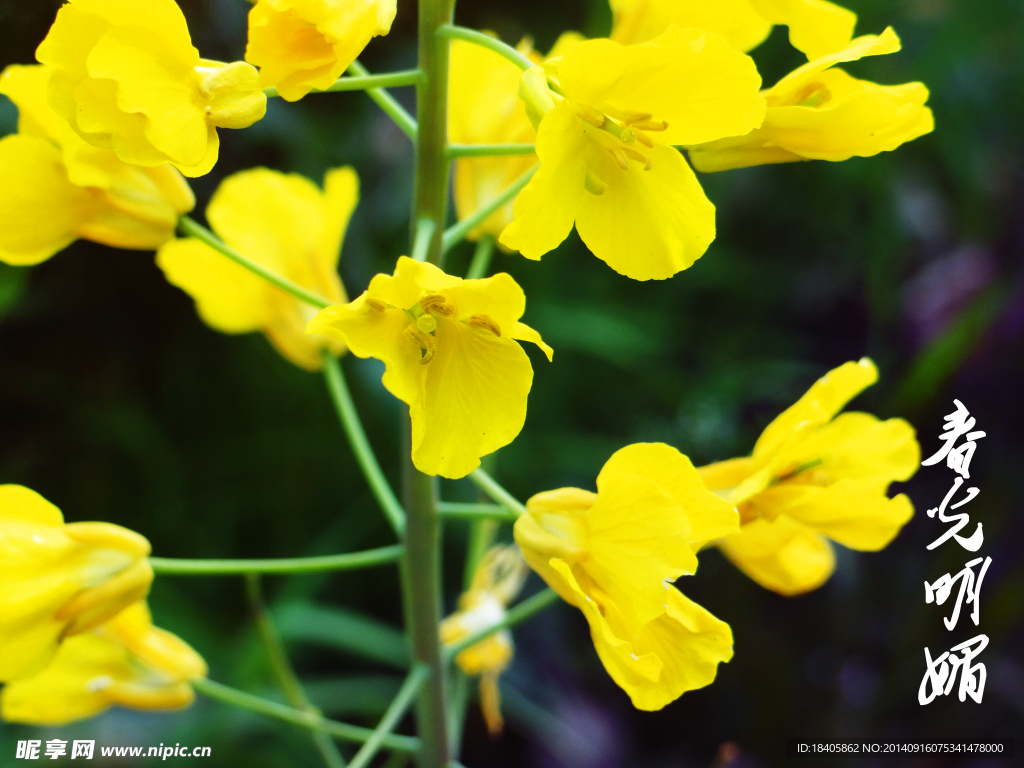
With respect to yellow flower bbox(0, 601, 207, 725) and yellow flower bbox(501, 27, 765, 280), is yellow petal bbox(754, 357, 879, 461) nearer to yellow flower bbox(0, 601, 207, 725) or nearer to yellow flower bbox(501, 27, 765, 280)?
yellow flower bbox(501, 27, 765, 280)

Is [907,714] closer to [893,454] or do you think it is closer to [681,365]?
[681,365]

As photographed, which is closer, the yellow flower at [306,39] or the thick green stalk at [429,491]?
the yellow flower at [306,39]

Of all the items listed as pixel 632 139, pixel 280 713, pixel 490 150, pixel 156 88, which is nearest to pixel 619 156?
pixel 632 139

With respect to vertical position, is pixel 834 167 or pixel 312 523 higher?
pixel 834 167

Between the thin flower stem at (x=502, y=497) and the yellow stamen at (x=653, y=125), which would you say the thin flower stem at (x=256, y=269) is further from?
the yellow stamen at (x=653, y=125)

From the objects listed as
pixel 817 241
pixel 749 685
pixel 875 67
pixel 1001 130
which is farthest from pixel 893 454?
pixel 1001 130

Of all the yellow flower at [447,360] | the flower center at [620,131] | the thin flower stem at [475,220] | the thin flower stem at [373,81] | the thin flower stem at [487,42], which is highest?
the thin flower stem at [487,42]

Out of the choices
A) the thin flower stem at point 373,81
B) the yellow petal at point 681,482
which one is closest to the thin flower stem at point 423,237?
the thin flower stem at point 373,81
